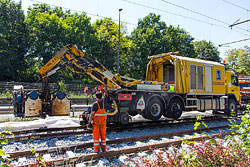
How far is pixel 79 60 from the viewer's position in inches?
313

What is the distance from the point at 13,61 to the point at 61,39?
21.8 feet

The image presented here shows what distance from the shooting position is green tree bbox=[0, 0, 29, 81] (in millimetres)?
25047

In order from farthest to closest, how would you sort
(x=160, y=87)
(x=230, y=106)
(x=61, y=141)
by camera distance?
1. (x=230, y=106)
2. (x=160, y=87)
3. (x=61, y=141)

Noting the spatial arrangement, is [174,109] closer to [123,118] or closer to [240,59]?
[123,118]

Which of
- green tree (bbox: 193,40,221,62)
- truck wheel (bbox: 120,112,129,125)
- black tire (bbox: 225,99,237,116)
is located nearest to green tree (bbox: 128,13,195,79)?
green tree (bbox: 193,40,221,62)

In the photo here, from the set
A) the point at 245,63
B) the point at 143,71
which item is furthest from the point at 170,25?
the point at 245,63

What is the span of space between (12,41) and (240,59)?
57.6 meters

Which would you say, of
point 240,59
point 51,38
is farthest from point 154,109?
point 240,59

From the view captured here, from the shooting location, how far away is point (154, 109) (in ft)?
31.3

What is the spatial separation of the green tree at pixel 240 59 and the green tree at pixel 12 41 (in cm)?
4885

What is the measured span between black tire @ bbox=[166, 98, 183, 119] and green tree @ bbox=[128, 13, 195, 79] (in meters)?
20.7

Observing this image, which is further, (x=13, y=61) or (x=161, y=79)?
(x=13, y=61)

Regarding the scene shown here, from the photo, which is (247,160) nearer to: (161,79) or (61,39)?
(161,79)

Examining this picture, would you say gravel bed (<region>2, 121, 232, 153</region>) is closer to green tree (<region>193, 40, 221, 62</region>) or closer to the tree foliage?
the tree foliage
